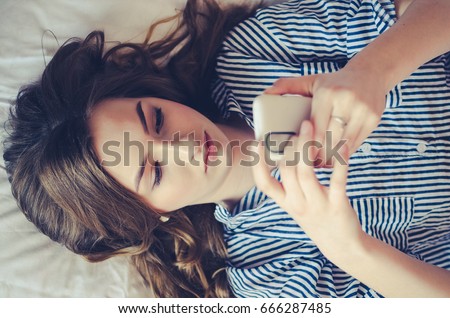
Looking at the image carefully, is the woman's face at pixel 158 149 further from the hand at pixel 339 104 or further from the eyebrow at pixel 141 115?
the hand at pixel 339 104

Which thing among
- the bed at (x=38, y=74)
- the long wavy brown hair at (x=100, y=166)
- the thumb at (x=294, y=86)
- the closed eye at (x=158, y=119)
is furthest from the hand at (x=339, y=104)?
the bed at (x=38, y=74)

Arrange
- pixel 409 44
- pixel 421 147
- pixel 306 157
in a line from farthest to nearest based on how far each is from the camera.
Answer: pixel 421 147 < pixel 409 44 < pixel 306 157

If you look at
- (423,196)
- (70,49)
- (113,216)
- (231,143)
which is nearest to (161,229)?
(113,216)

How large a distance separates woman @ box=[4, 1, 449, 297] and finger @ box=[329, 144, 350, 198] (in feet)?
0.20

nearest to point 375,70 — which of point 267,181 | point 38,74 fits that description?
point 267,181

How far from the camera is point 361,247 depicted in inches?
28.8

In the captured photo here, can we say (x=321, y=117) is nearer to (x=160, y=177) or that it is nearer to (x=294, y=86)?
(x=294, y=86)

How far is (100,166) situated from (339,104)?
1.40 ft

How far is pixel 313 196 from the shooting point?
647 millimetres

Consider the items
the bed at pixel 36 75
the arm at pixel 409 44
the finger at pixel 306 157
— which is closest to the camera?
the finger at pixel 306 157

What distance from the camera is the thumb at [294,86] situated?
68cm

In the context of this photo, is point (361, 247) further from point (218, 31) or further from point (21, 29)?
point (21, 29)
